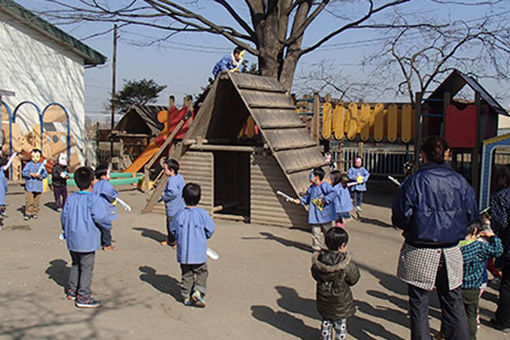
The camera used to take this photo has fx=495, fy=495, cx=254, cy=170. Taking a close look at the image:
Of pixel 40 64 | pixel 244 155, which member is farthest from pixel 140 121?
pixel 244 155

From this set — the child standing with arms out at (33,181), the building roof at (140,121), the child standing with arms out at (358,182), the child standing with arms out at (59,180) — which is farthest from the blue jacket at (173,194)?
the building roof at (140,121)

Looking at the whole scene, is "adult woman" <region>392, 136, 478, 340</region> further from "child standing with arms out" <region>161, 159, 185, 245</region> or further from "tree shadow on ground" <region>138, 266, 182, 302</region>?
"child standing with arms out" <region>161, 159, 185, 245</region>

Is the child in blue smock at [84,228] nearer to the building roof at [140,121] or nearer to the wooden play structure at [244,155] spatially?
the wooden play structure at [244,155]

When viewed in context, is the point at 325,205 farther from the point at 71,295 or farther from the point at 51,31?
the point at 51,31

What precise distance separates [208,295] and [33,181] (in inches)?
255

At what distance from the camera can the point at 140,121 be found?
24562mm

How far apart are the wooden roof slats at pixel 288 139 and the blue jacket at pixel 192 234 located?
4.64 meters

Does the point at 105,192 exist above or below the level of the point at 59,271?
above

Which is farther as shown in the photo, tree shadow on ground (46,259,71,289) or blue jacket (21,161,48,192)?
blue jacket (21,161,48,192)

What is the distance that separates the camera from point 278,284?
6.62 m

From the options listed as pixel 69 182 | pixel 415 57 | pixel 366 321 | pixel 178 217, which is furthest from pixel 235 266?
pixel 415 57

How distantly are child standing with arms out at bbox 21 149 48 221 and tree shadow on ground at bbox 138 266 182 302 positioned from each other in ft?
15.8

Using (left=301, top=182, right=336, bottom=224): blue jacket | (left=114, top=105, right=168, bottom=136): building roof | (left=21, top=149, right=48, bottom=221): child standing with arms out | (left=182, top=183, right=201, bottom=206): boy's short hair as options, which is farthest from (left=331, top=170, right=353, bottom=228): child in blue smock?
(left=114, top=105, right=168, bottom=136): building roof

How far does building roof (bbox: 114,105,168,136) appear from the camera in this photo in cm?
2267
